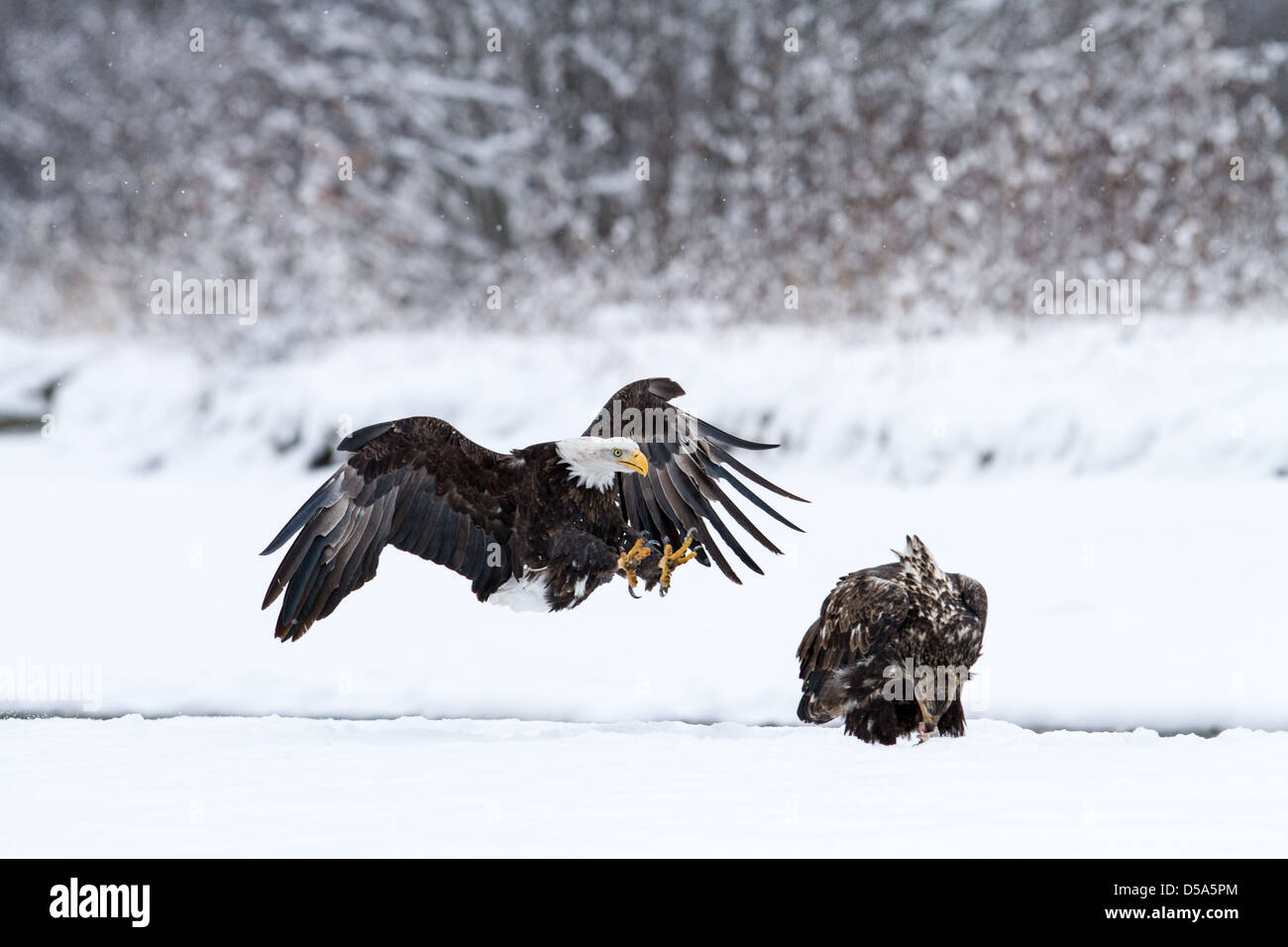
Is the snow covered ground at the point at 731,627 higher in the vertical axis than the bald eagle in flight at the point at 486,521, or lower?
lower

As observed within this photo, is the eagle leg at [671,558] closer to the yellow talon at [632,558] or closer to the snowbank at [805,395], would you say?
the yellow talon at [632,558]

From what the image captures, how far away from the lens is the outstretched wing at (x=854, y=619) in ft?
16.9

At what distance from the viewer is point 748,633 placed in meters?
6.87

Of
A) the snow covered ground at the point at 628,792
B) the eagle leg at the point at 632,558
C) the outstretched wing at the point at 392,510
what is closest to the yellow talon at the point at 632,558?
the eagle leg at the point at 632,558

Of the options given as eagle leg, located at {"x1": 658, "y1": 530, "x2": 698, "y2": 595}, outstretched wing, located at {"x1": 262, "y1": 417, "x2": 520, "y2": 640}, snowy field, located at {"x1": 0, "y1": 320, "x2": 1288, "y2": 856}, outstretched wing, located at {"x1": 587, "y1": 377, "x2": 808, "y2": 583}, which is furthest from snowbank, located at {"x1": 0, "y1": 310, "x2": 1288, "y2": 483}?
outstretched wing, located at {"x1": 262, "y1": 417, "x2": 520, "y2": 640}

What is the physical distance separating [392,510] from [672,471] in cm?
106

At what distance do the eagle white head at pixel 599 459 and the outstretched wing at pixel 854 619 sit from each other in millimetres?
833

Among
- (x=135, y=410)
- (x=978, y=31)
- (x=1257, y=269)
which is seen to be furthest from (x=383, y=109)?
(x=1257, y=269)

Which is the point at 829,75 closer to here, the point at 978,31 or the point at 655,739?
the point at 978,31

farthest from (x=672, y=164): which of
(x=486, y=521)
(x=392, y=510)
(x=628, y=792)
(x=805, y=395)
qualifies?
(x=628, y=792)

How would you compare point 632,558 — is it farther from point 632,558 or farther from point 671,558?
point 671,558

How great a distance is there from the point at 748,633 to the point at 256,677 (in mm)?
2145

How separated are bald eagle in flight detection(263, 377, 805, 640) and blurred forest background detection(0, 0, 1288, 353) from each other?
15.2ft

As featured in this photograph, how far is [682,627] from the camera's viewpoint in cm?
705
